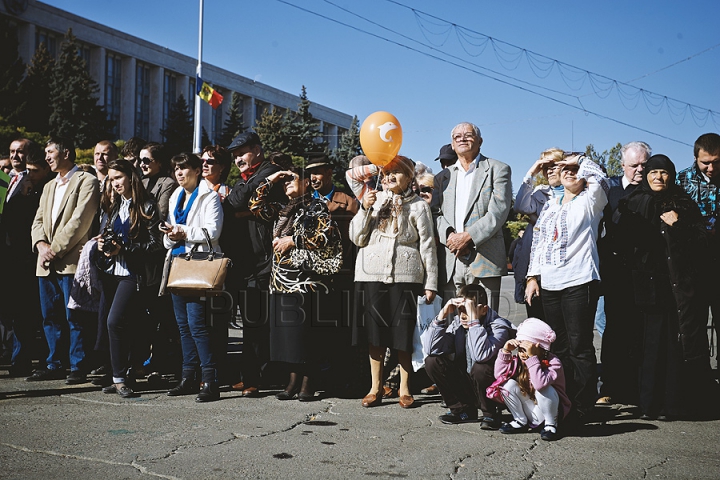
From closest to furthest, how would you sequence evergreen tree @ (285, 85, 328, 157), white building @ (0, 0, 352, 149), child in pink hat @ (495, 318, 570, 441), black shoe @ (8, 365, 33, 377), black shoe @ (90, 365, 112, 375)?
child in pink hat @ (495, 318, 570, 441)
black shoe @ (8, 365, 33, 377)
black shoe @ (90, 365, 112, 375)
evergreen tree @ (285, 85, 328, 157)
white building @ (0, 0, 352, 149)

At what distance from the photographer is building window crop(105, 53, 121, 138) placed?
71.4 meters

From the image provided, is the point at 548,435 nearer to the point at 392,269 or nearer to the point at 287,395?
the point at 392,269

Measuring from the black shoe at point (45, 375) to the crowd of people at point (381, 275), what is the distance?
14 mm

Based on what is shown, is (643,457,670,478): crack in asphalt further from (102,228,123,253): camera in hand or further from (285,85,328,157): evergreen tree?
(285,85,328,157): evergreen tree

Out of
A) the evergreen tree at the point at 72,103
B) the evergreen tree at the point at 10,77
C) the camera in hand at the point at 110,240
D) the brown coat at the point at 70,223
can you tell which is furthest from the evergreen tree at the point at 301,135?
the camera in hand at the point at 110,240

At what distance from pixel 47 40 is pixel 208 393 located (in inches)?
2642

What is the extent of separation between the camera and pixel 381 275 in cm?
623

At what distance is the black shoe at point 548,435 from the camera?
4914 millimetres

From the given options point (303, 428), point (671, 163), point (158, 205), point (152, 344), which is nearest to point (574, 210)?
point (671, 163)

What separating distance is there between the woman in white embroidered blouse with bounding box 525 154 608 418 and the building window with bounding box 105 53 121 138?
233 feet

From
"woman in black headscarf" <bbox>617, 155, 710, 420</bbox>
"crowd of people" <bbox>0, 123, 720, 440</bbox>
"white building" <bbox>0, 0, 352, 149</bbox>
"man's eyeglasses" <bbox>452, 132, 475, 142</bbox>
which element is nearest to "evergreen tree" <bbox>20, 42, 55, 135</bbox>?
"white building" <bbox>0, 0, 352, 149</bbox>

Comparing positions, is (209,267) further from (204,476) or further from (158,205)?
(204,476)

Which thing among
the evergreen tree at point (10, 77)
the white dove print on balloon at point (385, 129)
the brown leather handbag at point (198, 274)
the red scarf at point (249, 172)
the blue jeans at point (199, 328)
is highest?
the evergreen tree at point (10, 77)

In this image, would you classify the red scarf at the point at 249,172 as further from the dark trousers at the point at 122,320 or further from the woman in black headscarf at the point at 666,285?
the woman in black headscarf at the point at 666,285
